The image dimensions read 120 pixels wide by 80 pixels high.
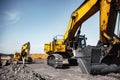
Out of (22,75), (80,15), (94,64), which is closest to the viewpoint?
(22,75)

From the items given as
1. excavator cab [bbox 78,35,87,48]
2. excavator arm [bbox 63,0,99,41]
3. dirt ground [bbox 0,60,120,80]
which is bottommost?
dirt ground [bbox 0,60,120,80]

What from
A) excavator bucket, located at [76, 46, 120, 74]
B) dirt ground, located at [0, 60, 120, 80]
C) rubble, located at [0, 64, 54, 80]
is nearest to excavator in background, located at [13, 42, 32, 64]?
dirt ground, located at [0, 60, 120, 80]

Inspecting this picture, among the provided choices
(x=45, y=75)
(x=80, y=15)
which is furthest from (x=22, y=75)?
(x=80, y=15)

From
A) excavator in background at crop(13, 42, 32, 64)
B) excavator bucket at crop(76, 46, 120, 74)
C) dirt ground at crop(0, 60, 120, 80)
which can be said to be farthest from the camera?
excavator in background at crop(13, 42, 32, 64)

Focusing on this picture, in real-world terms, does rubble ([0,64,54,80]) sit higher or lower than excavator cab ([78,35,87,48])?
lower

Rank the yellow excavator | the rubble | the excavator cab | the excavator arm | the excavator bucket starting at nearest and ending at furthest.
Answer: the rubble, the yellow excavator, the excavator bucket, the excavator arm, the excavator cab

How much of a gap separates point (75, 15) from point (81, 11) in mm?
696

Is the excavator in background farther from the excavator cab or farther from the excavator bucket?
the excavator bucket

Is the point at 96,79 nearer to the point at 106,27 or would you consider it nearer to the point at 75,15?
the point at 106,27

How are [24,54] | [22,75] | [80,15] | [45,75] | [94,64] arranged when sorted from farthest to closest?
[24,54], [80,15], [45,75], [94,64], [22,75]

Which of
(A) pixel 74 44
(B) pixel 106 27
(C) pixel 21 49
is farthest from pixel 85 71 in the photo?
(C) pixel 21 49

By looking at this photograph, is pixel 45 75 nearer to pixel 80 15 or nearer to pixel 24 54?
pixel 80 15

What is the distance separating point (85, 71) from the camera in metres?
9.73

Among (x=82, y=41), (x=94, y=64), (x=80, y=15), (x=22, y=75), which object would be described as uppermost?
(x=80, y=15)
